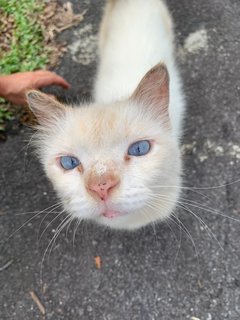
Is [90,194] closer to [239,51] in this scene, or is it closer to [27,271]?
[27,271]

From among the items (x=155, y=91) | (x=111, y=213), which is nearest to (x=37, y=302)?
(x=111, y=213)

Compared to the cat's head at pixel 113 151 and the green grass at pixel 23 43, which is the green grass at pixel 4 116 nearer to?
the green grass at pixel 23 43

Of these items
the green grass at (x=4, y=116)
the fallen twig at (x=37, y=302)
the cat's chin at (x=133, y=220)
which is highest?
the green grass at (x=4, y=116)

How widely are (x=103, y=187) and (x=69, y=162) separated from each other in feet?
0.76

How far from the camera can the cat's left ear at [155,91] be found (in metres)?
1.68

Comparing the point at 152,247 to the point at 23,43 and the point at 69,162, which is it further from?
the point at 23,43

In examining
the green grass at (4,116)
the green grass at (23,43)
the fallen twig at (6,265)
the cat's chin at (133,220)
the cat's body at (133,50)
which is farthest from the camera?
the green grass at (23,43)

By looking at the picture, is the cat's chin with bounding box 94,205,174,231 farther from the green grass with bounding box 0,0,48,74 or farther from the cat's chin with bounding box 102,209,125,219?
the green grass with bounding box 0,0,48,74

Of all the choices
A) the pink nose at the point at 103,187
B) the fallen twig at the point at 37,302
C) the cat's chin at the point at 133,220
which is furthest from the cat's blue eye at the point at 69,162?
the fallen twig at the point at 37,302

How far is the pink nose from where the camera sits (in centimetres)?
159

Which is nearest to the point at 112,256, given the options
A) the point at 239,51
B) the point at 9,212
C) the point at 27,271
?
the point at 27,271

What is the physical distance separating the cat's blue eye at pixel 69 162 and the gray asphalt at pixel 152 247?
2.72 ft

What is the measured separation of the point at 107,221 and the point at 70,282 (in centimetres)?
60

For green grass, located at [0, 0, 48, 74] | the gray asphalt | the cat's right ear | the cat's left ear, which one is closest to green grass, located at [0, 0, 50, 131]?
green grass, located at [0, 0, 48, 74]
